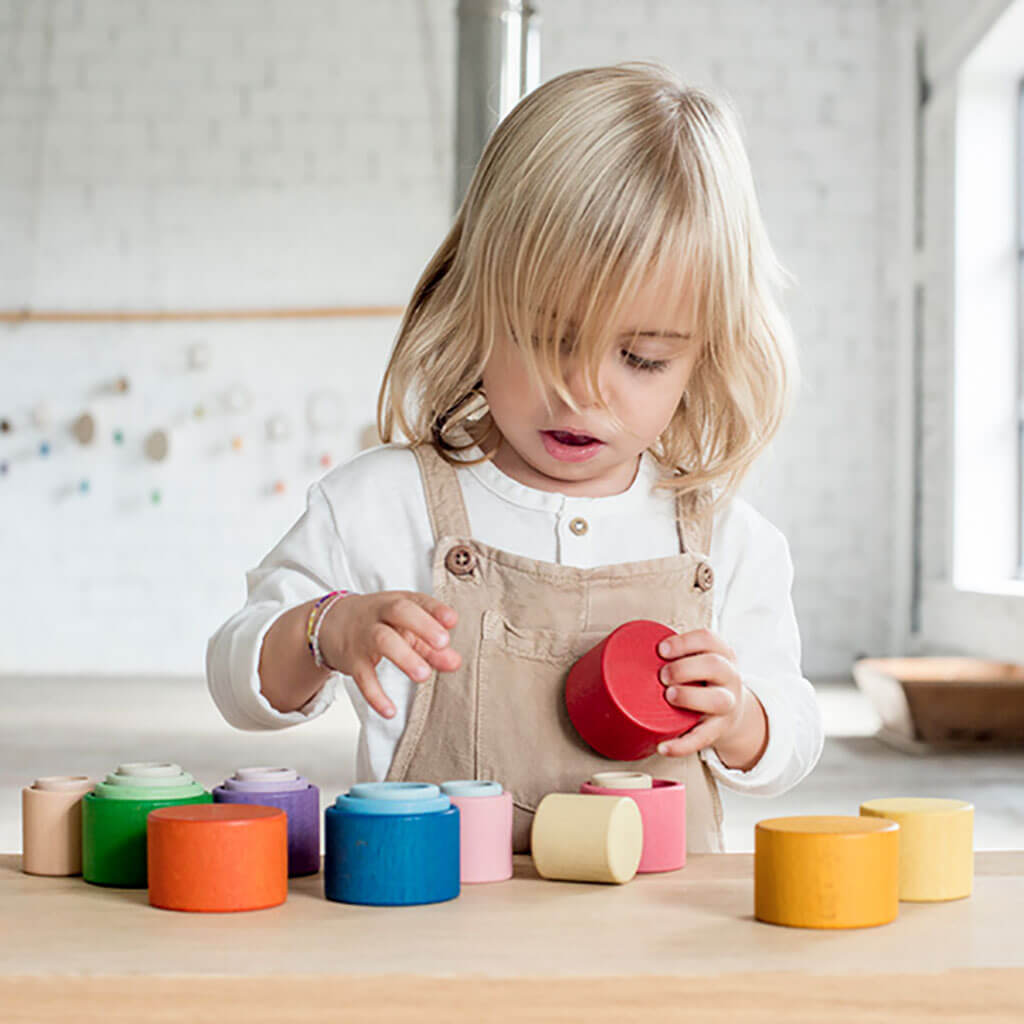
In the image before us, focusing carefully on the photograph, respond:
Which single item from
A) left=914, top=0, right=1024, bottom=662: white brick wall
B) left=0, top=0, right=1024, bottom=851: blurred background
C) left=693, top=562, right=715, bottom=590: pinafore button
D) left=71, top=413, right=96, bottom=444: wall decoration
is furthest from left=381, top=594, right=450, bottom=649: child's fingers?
left=71, top=413, right=96, bottom=444: wall decoration

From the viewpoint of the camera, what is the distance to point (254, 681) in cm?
87

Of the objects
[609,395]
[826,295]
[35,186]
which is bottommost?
[609,395]

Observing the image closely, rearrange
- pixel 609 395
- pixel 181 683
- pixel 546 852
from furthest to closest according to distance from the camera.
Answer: pixel 181 683 → pixel 609 395 → pixel 546 852

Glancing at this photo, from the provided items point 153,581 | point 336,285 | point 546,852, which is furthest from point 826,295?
point 546,852

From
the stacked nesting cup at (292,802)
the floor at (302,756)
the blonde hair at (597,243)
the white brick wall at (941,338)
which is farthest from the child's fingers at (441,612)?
the white brick wall at (941,338)

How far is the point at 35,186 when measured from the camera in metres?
5.82

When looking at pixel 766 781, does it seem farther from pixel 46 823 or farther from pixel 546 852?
pixel 46 823

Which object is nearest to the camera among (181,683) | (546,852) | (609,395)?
(546,852)

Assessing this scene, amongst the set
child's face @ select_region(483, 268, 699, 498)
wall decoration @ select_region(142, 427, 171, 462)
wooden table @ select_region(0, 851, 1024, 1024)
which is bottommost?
wooden table @ select_region(0, 851, 1024, 1024)

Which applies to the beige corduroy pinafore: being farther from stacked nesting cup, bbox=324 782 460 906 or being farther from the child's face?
stacked nesting cup, bbox=324 782 460 906

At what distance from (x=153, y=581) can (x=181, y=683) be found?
49 cm

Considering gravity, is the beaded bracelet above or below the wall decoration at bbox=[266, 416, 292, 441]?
below

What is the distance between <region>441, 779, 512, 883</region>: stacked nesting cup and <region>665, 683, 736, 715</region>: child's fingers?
0.42 ft

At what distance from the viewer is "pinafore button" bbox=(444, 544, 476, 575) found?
0.99 m
